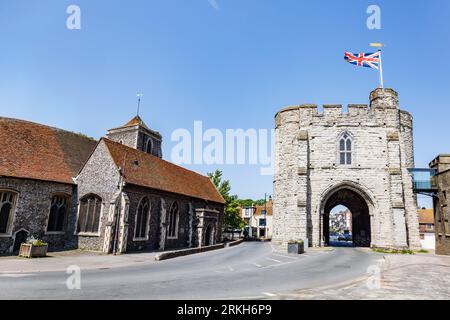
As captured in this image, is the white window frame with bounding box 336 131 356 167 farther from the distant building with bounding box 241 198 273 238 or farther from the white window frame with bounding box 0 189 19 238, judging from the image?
the distant building with bounding box 241 198 273 238

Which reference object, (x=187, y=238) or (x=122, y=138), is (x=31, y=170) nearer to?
(x=187, y=238)

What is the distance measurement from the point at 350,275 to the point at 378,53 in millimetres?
23917

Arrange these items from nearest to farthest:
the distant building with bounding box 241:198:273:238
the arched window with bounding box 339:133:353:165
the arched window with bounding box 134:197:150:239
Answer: the arched window with bounding box 134:197:150:239, the arched window with bounding box 339:133:353:165, the distant building with bounding box 241:198:273:238

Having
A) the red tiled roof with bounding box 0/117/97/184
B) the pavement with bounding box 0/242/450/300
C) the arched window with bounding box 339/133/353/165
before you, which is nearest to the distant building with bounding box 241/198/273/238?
the arched window with bounding box 339/133/353/165

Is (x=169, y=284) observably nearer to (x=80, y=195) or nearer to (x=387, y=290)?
(x=387, y=290)

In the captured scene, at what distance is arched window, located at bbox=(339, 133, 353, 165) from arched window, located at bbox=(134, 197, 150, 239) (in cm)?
1877

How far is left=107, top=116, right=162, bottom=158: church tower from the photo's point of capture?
1495 inches

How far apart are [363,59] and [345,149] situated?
879 centimetres

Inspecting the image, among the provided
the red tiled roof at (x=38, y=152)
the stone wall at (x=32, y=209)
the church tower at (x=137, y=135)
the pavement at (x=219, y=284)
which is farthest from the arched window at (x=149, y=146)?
the pavement at (x=219, y=284)

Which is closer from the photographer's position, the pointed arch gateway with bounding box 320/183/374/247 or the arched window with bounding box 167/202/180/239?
the arched window with bounding box 167/202/180/239

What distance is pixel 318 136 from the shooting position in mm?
29203

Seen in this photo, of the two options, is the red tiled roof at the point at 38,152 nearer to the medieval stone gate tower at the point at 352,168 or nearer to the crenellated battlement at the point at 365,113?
the medieval stone gate tower at the point at 352,168

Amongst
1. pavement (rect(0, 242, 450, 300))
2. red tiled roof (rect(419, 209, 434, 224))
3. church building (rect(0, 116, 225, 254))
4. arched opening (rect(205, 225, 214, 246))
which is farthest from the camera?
red tiled roof (rect(419, 209, 434, 224))

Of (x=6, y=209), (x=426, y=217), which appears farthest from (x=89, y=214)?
(x=426, y=217)
